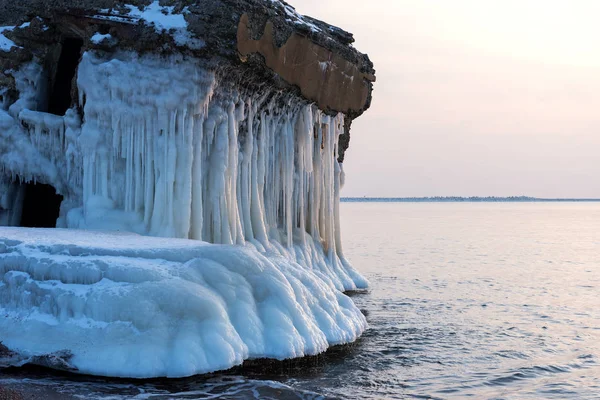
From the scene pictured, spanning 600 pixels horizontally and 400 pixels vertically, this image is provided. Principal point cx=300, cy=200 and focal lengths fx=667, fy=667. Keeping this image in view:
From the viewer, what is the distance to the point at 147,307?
10.5m

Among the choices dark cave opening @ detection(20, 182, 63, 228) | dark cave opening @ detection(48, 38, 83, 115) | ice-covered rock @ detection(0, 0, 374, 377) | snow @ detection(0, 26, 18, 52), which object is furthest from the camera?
dark cave opening @ detection(20, 182, 63, 228)

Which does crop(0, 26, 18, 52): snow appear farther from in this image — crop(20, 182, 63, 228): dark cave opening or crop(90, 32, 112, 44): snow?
crop(20, 182, 63, 228): dark cave opening

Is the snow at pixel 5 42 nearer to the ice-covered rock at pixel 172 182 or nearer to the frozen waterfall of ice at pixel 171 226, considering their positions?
the ice-covered rock at pixel 172 182

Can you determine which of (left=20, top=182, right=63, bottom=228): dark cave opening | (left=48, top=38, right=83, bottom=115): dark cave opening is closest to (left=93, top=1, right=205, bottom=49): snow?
(left=48, top=38, right=83, bottom=115): dark cave opening

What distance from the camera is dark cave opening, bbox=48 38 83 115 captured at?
1895 cm

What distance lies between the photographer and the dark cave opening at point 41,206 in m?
19.4

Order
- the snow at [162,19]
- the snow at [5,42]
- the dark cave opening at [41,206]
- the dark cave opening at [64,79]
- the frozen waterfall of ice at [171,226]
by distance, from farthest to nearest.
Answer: the dark cave opening at [41,206]
the dark cave opening at [64,79]
the snow at [5,42]
the snow at [162,19]
the frozen waterfall of ice at [171,226]

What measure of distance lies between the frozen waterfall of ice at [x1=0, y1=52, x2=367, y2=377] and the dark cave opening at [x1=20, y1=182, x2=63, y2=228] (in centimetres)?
76

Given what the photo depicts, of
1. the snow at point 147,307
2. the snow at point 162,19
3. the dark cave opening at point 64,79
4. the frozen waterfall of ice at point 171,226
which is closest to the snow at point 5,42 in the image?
the frozen waterfall of ice at point 171,226

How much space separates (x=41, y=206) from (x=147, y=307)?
1081 cm

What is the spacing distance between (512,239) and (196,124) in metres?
42.1

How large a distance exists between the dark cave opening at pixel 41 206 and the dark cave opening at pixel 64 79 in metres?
2.36

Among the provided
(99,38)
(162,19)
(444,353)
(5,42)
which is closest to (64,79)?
(5,42)

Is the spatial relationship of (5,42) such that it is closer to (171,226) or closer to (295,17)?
(171,226)
